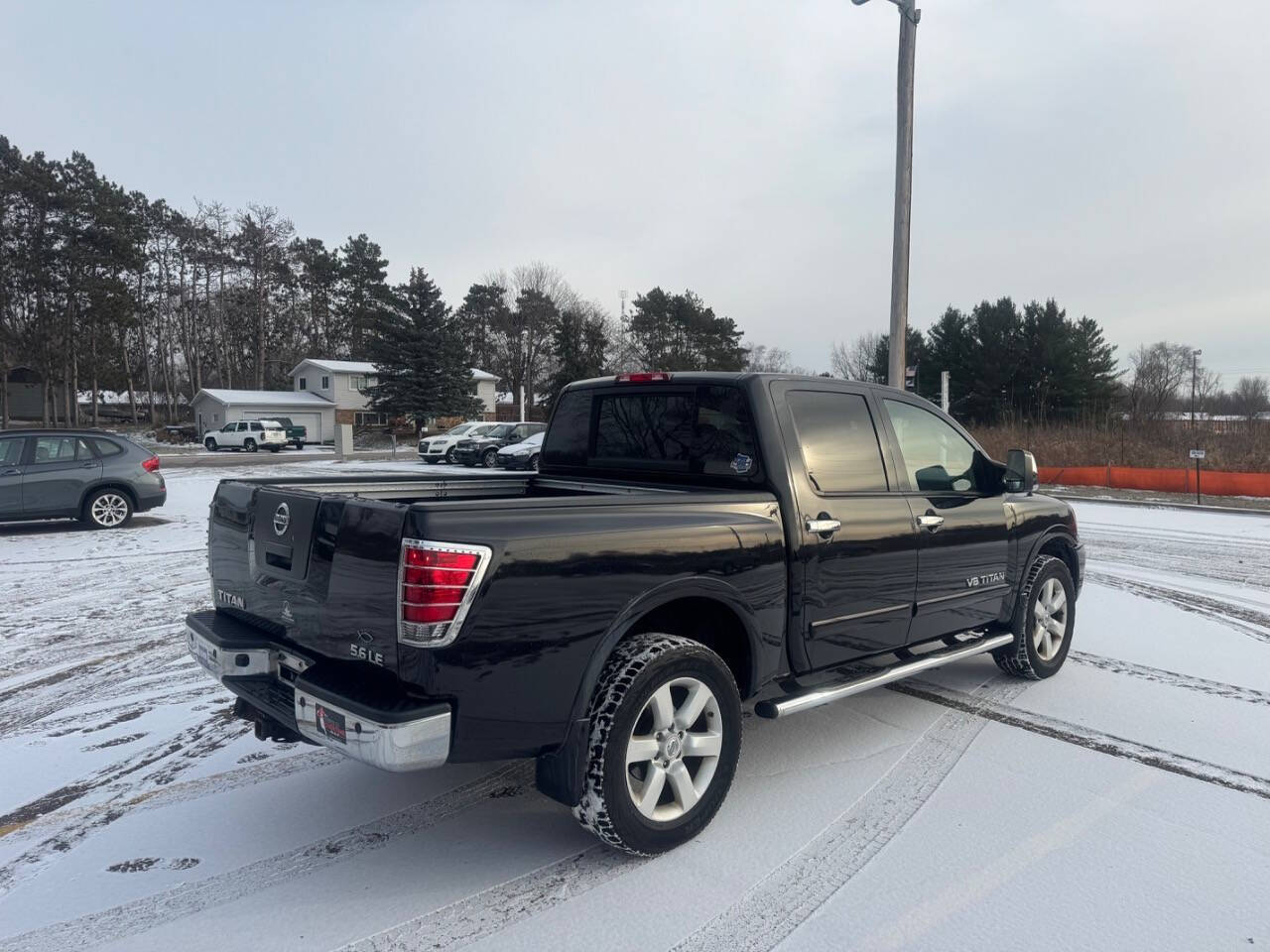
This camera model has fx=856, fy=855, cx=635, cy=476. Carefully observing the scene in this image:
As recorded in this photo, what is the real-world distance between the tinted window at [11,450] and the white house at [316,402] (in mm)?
43714

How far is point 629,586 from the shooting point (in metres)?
3.13

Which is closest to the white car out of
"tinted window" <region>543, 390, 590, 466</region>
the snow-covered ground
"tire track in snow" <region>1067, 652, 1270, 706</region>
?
the snow-covered ground

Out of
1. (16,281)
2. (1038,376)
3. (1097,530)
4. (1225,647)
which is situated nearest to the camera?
(1225,647)

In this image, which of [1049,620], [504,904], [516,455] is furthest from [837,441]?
[516,455]

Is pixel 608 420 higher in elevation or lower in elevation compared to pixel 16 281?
lower

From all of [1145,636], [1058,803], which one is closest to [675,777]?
[1058,803]

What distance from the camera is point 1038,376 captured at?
44.3 m

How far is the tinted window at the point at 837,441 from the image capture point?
13.3 feet

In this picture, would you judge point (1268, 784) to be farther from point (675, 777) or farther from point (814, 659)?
point (675, 777)

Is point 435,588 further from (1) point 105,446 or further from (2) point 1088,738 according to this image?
(1) point 105,446

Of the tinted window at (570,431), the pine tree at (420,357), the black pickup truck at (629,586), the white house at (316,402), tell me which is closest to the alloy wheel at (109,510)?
the black pickup truck at (629,586)

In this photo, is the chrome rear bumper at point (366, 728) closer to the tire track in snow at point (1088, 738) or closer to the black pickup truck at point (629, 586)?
the black pickup truck at point (629, 586)

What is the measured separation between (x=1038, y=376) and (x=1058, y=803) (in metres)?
45.3

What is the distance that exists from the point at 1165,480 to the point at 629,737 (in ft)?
70.8
